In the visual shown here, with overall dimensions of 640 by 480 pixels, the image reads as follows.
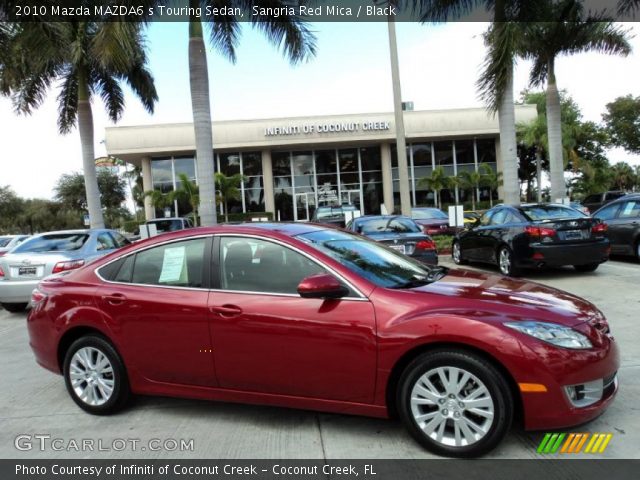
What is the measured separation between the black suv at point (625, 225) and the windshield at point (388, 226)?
461cm

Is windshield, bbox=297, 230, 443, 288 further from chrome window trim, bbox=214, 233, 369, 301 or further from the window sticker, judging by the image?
the window sticker


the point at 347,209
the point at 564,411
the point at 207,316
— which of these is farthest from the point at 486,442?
the point at 347,209

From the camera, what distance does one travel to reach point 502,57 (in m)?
12.7

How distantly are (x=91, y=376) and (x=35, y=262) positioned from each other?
17.6ft

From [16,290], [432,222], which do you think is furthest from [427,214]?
[16,290]

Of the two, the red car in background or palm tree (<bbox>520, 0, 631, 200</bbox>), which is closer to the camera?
the red car in background

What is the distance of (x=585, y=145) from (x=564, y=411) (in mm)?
44914

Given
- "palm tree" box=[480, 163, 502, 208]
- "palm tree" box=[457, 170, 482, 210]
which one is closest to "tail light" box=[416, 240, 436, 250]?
"palm tree" box=[457, 170, 482, 210]

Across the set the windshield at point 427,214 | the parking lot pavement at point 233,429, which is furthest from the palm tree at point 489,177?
the parking lot pavement at point 233,429

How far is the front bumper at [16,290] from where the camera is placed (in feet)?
28.4

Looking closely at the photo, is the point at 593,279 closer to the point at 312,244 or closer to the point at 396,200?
the point at 312,244

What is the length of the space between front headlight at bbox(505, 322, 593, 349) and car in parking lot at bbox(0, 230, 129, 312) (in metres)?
7.54

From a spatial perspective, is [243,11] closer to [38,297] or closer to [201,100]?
[201,100]
